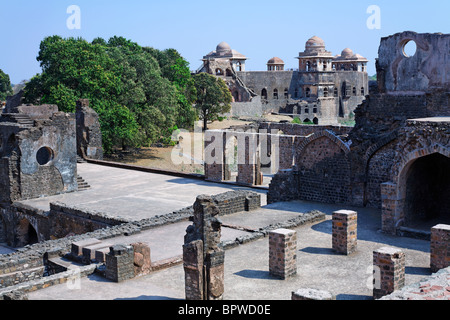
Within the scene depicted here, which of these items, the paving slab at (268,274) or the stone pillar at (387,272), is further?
the paving slab at (268,274)

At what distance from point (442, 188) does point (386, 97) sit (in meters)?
4.18

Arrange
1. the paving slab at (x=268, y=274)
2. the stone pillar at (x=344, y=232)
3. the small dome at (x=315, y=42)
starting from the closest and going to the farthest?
the paving slab at (x=268, y=274), the stone pillar at (x=344, y=232), the small dome at (x=315, y=42)

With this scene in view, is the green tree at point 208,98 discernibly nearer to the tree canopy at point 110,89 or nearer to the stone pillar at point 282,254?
the tree canopy at point 110,89

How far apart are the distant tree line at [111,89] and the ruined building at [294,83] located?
25.4 meters

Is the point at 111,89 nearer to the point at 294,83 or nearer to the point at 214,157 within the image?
the point at 214,157

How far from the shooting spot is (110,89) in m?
32.7

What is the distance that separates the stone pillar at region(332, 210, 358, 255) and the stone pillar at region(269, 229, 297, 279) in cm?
178

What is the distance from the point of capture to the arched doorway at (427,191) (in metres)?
14.6

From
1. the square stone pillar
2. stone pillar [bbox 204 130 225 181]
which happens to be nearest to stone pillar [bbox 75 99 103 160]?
stone pillar [bbox 204 130 225 181]

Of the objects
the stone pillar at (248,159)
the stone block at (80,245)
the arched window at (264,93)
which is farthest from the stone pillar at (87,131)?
the arched window at (264,93)

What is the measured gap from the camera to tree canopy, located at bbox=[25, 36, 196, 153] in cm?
3097

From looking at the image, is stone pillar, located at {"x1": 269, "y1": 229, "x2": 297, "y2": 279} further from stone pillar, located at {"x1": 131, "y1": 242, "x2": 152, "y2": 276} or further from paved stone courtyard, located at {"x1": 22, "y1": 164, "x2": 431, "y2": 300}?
stone pillar, located at {"x1": 131, "y1": 242, "x2": 152, "y2": 276}

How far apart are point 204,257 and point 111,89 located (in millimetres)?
24778

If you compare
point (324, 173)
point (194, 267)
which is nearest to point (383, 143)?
point (324, 173)
